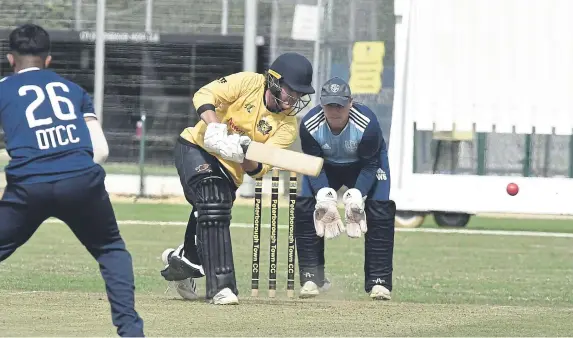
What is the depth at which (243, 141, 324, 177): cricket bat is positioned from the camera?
9781 mm

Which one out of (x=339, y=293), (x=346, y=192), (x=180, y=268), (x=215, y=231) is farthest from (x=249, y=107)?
(x=339, y=293)

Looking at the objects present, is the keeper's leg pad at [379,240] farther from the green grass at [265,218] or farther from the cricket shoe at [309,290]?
the green grass at [265,218]

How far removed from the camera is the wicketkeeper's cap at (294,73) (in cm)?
1023

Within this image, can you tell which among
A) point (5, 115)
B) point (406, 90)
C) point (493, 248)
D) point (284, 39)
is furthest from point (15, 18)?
point (5, 115)

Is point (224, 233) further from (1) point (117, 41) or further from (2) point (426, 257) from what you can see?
(1) point (117, 41)

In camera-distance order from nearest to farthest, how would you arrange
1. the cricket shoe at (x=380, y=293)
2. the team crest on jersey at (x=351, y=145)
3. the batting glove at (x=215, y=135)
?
the batting glove at (x=215, y=135) < the team crest on jersey at (x=351, y=145) < the cricket shoe at (x=380, y=293)

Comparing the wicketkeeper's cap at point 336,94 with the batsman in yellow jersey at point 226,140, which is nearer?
the batsman in yellow jersey at point 226,140

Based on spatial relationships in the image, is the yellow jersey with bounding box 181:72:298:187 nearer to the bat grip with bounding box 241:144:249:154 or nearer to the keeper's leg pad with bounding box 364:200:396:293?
the bat grip with bounding box 241:144:249:154

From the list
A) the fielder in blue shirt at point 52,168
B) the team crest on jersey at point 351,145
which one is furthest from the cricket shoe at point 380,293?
the fielder in blue shirt at point 52,168

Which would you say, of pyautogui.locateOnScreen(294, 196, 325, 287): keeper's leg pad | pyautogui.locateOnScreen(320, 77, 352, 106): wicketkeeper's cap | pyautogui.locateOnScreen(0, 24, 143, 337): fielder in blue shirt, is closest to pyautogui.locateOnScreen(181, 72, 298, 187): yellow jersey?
pyautogui.locateOnScreen(320, 77, 352, 106): wicketkeeper's cap

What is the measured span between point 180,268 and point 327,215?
1.17 metres

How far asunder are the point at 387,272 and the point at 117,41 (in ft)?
67.5

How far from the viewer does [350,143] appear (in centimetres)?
1109

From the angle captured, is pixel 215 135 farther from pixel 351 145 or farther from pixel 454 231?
pixel 454 231
